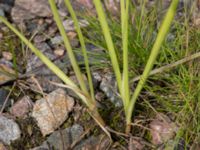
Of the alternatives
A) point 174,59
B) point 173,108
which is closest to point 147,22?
point 174,59

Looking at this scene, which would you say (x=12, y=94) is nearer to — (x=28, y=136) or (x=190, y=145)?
(x=28, y=136)

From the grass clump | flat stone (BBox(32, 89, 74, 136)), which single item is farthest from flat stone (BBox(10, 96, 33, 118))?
the grass clump

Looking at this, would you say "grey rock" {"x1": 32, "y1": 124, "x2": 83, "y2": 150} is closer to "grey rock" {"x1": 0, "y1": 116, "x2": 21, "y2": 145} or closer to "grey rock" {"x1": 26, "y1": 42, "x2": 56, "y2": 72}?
"grey rock" {"x1": 0, "y1": 116, "x2": 21, "y2": 145}

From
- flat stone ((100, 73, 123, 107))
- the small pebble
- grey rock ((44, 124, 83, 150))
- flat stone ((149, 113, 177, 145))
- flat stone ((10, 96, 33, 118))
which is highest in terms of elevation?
the small pebble

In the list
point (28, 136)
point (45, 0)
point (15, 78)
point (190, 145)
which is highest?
point (45, 0)

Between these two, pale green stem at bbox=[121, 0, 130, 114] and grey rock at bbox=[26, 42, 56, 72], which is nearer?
pale green stem at bbox=[121, 0, 130, 114]

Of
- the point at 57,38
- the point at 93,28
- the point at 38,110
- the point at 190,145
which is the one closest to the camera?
the point at 190,145

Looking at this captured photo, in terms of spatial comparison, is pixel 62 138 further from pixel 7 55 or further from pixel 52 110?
pixel 7 55

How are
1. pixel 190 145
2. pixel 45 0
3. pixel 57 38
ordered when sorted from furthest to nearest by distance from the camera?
pixel 45 0 → pixel 57 38 → pixel 190 145
